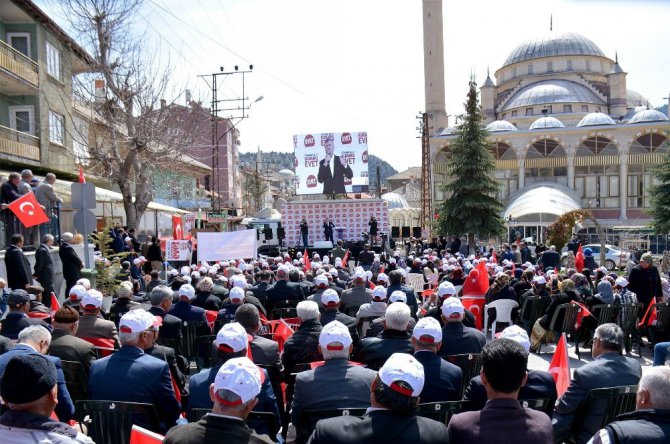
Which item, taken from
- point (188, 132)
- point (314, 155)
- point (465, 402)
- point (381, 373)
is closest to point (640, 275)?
point (465, 402)

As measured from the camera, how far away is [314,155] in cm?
3919

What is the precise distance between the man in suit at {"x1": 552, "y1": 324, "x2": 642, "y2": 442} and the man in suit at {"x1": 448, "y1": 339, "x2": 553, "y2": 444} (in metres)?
1.50

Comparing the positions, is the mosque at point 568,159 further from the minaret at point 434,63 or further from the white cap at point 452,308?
the white cap at point 452,308

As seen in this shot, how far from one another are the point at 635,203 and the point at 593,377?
5969 centimetres

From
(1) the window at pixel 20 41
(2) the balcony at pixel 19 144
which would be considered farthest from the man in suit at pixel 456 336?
(1) the window at pixel 20 41

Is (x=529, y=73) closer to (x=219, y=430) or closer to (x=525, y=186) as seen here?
(x=525, y=186)

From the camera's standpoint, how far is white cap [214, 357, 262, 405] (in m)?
3.27

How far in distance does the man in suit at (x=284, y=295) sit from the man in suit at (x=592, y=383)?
6.30m

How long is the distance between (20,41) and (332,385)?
2632 cm

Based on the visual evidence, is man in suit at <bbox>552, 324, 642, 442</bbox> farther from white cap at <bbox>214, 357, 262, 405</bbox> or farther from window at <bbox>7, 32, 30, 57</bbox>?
window at <bbox>7, 32, 30, 57</bbox>

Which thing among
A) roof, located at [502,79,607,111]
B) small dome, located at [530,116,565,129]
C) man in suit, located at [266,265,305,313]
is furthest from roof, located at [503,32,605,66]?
man in suit, located at [266,265,305,313]

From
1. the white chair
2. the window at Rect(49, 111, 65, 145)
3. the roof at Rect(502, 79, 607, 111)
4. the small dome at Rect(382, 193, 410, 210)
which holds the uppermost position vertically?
the roof at Rect(502, 79, 607, 111)

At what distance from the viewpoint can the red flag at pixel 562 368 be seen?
5.49 meters

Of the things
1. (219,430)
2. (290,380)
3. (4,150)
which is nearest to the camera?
(219,430)
